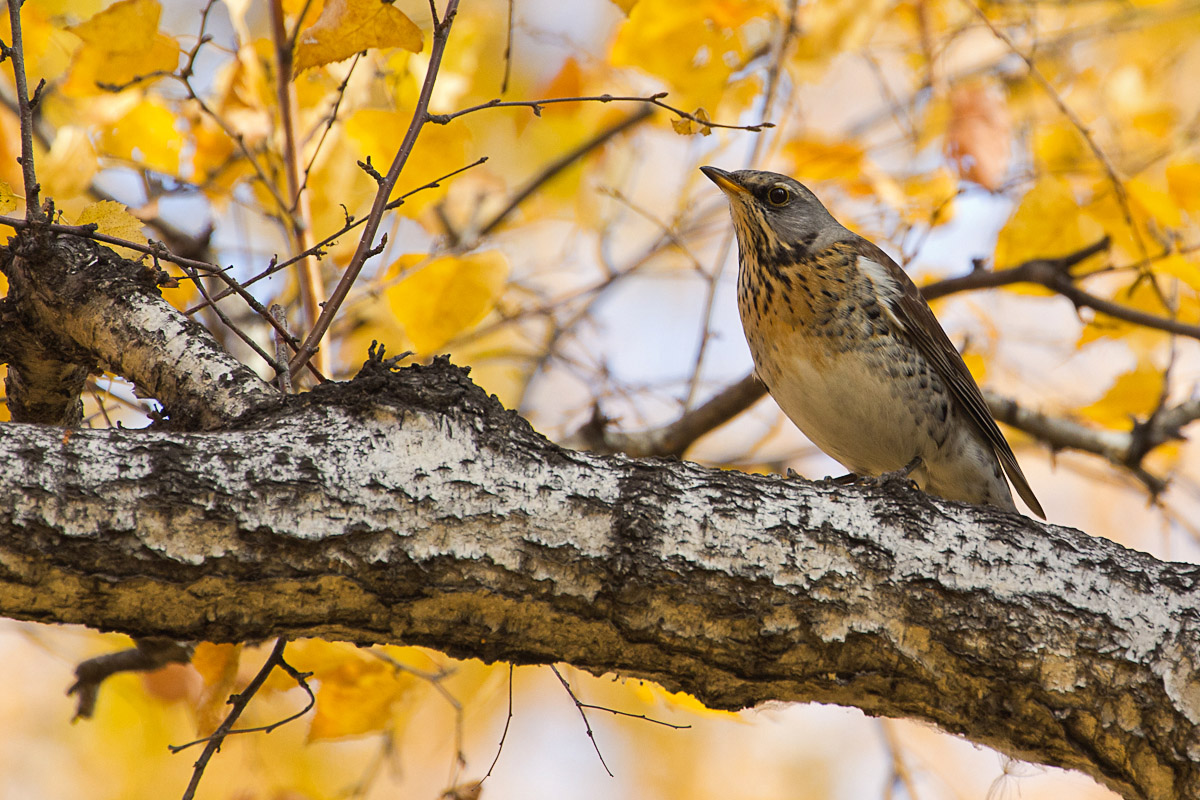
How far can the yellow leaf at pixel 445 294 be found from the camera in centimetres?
340

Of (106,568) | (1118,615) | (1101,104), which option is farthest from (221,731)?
(1101,104)

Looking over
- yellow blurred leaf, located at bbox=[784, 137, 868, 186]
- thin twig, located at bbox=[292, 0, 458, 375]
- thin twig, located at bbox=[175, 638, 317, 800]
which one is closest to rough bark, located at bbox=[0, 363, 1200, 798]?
thin twig, located at bbox=[292, 0, 458, 375]

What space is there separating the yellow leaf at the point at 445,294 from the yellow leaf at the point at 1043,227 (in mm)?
1954

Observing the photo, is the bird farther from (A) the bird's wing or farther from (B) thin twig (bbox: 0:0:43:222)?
(B) thin twig (bbox: 0:0:43:222)

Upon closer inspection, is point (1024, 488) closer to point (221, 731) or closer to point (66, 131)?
point (221, 731)

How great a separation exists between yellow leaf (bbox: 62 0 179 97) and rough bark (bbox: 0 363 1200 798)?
146cm

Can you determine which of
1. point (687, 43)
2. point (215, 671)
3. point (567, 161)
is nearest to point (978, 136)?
point (687, 43)

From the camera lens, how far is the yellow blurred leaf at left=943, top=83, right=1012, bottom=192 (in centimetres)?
430

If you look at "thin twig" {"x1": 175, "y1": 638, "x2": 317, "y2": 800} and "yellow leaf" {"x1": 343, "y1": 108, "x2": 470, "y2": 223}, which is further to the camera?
"yellow leaf" {"x1": 343, "y1": 108, "x2": 470, "y2": 223}

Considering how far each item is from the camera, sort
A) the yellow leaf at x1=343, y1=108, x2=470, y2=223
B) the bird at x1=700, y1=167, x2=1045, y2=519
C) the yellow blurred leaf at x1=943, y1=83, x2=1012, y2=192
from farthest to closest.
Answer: the yellow blurred leaf at x1=943, y1=83, x2=1012, y2=192, the bird at x1=700, y1=167, x2=1045, y2=519, the yellow leaf at x1=343, y1=108, x2=470, y2=223

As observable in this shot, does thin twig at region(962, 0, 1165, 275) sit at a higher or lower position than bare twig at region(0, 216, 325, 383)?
higher

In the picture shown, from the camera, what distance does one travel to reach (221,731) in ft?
7.50

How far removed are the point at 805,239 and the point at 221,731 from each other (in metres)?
3.03

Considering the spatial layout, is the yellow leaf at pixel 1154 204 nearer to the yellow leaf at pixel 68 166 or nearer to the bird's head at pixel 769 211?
the bird's head at pixel 769 211
